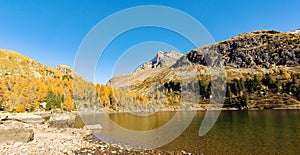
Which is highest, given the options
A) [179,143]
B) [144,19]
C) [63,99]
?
[144,19]

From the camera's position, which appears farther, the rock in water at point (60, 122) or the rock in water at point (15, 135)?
the rock in water at point (60, 122)

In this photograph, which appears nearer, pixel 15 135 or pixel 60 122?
pixel 15 135

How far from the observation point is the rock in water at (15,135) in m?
18.2

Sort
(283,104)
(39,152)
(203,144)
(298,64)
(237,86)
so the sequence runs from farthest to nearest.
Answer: (298,64)
(237,86)
(283,104)
(203,144)
(39,152)

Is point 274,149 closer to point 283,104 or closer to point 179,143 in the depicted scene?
point 179,143

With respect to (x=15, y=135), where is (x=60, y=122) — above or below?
below

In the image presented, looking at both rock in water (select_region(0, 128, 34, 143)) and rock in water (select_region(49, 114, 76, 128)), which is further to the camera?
rock in water (select_region(49, 114, 76, 128))

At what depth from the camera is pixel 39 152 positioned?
16109mm

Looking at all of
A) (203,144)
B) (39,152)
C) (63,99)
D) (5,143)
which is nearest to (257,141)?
(203,144)

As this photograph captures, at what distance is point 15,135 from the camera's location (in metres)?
18.8

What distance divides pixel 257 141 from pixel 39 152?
22788mm

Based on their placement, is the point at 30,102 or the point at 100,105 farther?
the point at 100,105

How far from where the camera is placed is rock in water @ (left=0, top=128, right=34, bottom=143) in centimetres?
1820

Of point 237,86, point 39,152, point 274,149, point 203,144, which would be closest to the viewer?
point 39,152
